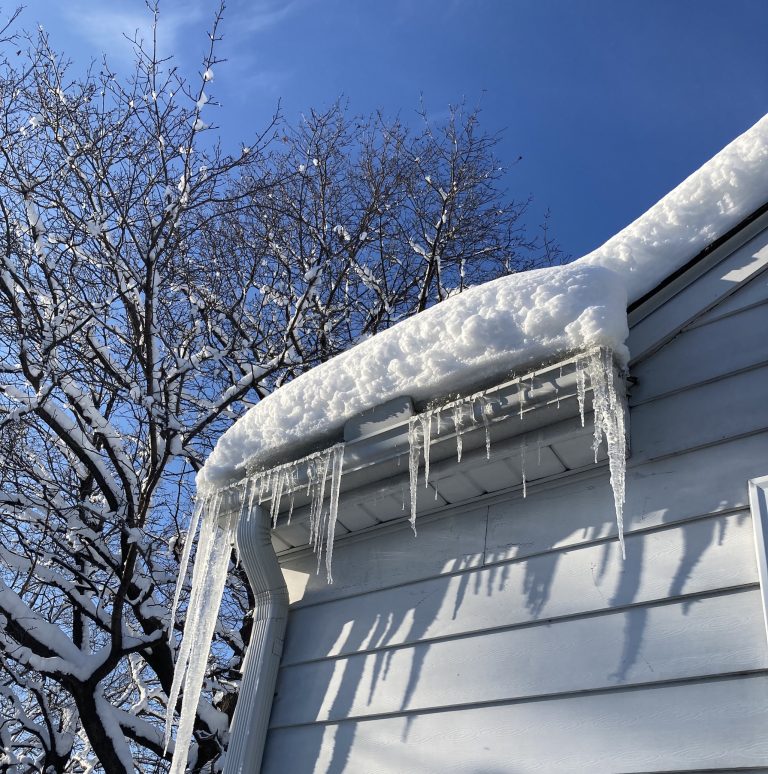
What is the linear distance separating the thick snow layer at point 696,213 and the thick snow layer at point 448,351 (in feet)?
0.51

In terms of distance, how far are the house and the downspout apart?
0.04 feet

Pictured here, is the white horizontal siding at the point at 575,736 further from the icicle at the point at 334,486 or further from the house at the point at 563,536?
the icicle at the point at 334,486

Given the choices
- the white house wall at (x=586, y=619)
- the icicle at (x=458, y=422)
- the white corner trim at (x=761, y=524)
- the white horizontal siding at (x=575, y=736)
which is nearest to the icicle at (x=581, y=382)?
the white house wall at (x=586, y=619)

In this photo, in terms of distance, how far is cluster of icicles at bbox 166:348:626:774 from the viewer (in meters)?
2.21

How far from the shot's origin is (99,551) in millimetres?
5137

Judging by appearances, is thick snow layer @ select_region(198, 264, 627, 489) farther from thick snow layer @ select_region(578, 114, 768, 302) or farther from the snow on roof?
thick snow layer @ select_region(578, 114, 768, 302)

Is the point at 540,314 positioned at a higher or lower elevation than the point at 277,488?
higher

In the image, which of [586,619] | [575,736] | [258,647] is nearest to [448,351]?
[586,619]

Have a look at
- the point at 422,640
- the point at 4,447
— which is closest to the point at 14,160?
the point at 4,447

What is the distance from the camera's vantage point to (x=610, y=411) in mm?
2004

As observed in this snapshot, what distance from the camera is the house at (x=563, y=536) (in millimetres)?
1804

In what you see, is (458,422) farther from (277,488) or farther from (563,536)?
(277,488)

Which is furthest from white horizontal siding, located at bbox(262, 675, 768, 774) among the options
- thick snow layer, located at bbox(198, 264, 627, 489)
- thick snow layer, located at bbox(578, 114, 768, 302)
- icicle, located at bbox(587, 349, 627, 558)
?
thick snow layer, located at bbox(578, 114, 768, 302)

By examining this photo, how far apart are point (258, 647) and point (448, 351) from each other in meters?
1.26
